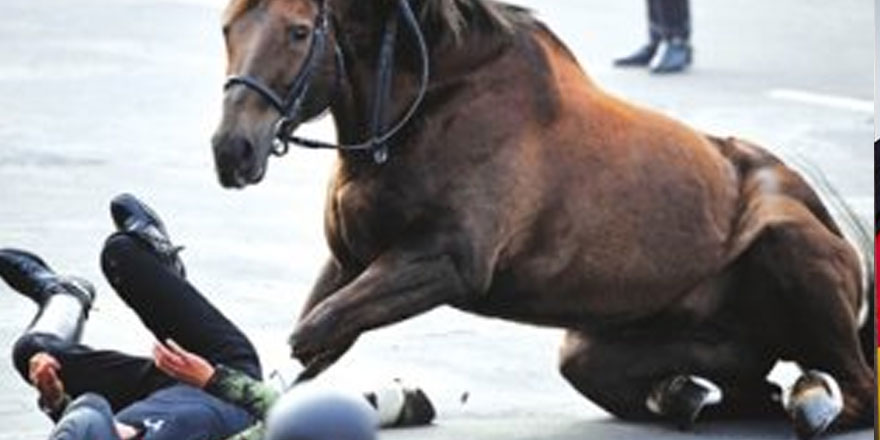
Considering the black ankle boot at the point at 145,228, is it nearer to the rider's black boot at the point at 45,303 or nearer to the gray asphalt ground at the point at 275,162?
the rider's black boot at the point at 45,303

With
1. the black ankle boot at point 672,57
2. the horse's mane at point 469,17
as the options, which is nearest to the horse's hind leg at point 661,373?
the horse's mane at point 469,17

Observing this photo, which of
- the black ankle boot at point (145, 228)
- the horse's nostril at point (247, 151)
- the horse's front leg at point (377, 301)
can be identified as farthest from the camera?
the black ankle boot at point (145, 228)

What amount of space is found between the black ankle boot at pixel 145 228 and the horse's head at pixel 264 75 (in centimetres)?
83

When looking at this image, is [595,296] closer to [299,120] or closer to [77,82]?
[299,120]

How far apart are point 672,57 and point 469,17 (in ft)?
29.9

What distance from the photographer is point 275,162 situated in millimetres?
13297

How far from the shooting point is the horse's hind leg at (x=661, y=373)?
27.2 feet

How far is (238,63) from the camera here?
7.21 m

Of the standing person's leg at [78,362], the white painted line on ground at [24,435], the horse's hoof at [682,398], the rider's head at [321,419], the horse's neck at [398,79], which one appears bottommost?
the horse's hoof at [682,398]

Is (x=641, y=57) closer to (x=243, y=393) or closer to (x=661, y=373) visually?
(x=661, y=373)

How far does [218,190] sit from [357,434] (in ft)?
26.7

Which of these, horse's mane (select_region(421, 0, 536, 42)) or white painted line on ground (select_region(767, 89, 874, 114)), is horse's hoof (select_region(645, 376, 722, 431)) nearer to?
horse's mane (select_region(421, 0, 536, 42))

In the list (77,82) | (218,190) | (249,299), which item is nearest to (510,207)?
(249,299)

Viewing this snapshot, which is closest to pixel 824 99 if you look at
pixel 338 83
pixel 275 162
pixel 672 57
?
pixel 672 57
